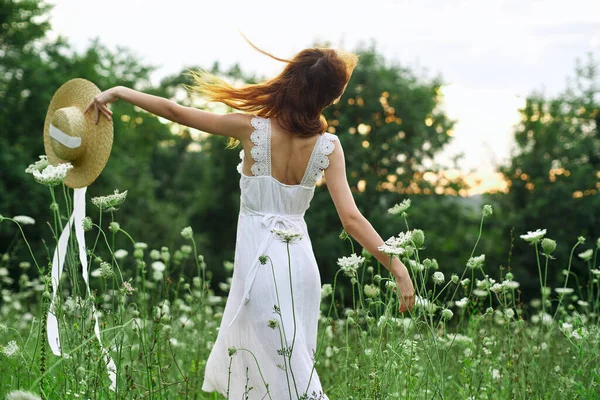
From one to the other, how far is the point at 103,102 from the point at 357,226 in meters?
1.48

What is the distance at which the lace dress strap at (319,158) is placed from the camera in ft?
12.0

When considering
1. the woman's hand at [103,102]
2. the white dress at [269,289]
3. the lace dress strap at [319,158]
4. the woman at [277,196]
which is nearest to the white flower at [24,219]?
the woman's hand at [103,102]

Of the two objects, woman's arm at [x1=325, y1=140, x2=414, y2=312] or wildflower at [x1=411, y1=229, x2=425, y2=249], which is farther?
woman's arm at [x1=325, y1=140, x2=414, y2=312]

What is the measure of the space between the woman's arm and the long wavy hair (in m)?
0.22

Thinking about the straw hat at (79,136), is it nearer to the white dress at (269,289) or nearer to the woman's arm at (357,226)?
Answer: the white dress at (269,289)

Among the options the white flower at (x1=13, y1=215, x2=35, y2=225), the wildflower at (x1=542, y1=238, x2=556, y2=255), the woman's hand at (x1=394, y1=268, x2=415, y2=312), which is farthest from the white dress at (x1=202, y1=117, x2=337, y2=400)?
the white flower at (x1=13, y1=215, x2=35, y2=225)

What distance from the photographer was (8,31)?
20.6m

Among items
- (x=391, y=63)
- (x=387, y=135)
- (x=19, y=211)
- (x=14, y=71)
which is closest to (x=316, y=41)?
(x=391, y=63)

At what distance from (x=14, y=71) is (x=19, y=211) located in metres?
4.28

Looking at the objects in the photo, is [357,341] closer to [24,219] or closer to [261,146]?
[261,146]

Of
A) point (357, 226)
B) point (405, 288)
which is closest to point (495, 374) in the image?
point (405, 288)

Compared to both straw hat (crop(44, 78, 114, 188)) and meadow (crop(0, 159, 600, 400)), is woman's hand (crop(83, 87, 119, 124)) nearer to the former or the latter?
straw hat (crop(44, 78, 114, 188))

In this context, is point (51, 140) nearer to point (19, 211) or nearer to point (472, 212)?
point (19, 211)

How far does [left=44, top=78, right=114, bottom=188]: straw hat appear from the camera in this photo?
3.92 metres
